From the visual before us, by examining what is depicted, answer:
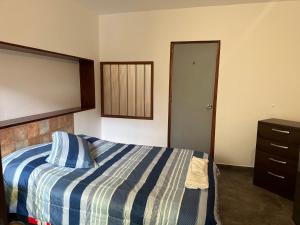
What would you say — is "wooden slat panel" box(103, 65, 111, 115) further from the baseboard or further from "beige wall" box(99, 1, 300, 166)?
the baseboard

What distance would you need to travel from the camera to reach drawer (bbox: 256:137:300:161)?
8.38 ft

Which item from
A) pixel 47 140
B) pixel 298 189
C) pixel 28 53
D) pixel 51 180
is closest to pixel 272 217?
pixel 298 189

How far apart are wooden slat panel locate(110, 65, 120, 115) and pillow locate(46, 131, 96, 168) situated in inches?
63.7

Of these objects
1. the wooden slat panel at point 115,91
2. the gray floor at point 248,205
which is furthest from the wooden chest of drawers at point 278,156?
the wooden slat panel at point 115,91

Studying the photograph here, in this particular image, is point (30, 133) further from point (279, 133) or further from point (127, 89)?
point (279, 133)

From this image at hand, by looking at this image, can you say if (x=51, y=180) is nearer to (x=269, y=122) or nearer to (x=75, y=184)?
(x=75, y=184)

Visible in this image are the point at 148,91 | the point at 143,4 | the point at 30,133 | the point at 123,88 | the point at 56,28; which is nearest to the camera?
the point at 30,133

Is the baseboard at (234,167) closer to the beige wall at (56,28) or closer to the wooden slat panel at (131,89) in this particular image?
the wooden slat panel at (131,89)

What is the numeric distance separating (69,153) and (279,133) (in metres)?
2.46

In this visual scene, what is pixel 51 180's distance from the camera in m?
1.76

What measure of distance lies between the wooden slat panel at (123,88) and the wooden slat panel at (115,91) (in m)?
0.06

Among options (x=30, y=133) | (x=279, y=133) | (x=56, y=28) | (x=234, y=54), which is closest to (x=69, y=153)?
(x=30, y=133)

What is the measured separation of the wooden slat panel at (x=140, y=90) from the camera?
3.57 meters

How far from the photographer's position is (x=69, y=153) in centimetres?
207
